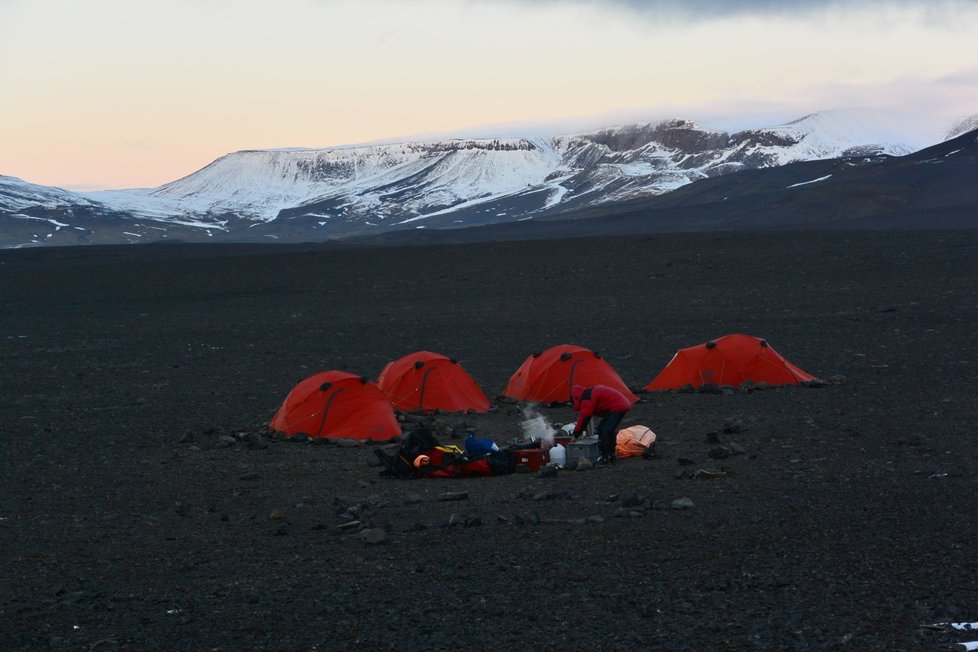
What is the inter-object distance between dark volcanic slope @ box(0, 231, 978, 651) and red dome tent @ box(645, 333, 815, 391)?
528 mm

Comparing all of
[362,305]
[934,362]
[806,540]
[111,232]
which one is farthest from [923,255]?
[111,232]

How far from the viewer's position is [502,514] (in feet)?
28.4

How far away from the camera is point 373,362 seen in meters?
19.2

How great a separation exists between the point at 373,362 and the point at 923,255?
62.3 feet

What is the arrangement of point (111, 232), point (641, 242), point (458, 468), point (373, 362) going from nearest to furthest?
point (458, 468) → point (373, 362) → point (641, 242) → point (111, 232)

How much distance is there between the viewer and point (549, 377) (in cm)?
1422

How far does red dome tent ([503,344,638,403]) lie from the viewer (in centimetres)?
1406

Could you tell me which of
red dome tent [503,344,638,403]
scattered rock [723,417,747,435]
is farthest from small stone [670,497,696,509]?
red dome tent [503,344,638,403]

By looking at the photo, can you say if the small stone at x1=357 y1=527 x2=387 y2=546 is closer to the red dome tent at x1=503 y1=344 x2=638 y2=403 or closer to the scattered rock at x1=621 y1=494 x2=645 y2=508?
the scattered rock at x1=621 y1=494 x2=645 y2=508

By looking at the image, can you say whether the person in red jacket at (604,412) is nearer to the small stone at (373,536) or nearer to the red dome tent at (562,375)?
the small stone at (373,536)

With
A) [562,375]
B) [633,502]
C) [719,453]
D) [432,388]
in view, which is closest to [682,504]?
[633,502]

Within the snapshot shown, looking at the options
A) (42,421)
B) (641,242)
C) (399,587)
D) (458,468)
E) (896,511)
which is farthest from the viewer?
(641,242)

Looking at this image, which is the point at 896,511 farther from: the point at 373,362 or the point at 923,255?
the point at 923,255

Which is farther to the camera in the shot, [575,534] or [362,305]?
[362,305]
